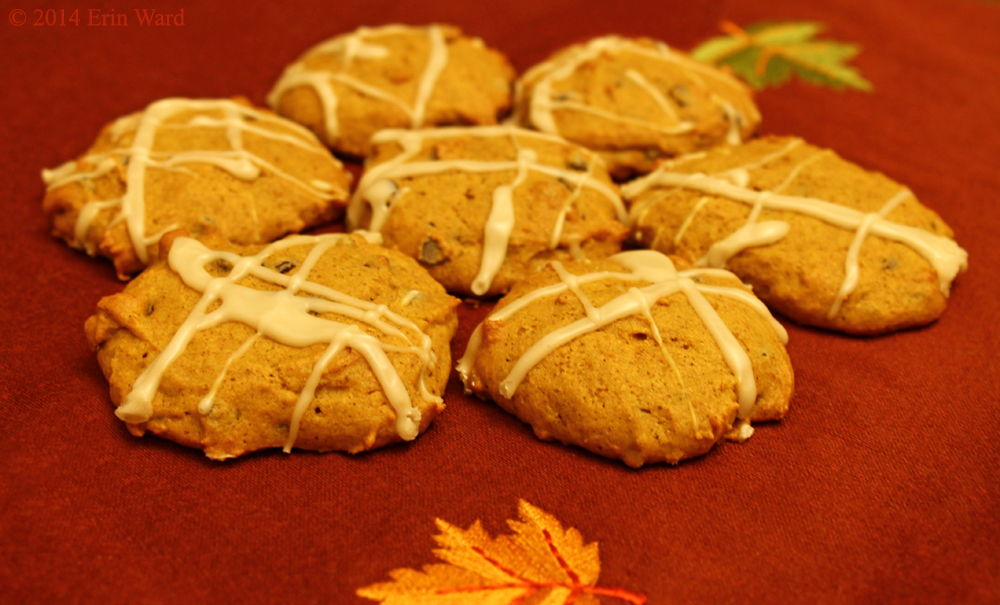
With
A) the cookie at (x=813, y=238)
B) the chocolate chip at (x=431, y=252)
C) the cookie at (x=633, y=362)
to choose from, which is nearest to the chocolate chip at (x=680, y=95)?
the cookie at (x=813, y=238)

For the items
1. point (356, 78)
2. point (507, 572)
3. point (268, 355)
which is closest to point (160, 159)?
point (356, 78)

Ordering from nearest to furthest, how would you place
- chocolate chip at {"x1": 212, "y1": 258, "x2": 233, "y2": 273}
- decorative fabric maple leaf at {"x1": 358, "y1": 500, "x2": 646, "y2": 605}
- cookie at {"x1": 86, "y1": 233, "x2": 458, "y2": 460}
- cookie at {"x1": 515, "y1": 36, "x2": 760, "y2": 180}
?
decorative fabric maple leaf at {"x1": 358, "y1": 500, "x2": 646, "y2": 605}
cookie at {"x1": 86, "y1": 233, "x2": 458, "y2": 460}
chocolate chip at {"x1": 212, "y1": 258, "x2": 233, "y2": 273}
cookie at {"x1": 515, "y1": 36, "x2": 760, "y2": 180}

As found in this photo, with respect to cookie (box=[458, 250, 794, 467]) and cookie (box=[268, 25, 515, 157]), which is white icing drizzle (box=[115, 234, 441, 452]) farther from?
cookie (box=[268, 25, 515, 157])

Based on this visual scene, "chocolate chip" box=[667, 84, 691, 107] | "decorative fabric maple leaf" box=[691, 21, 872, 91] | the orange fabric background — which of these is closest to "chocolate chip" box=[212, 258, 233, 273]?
the orange fabric background

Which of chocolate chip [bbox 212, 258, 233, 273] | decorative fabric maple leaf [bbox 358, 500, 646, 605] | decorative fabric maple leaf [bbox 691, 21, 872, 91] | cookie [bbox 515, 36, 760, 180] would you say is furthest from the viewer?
decorative fabric maple leaf [bbox 691, 21, 872, 91]

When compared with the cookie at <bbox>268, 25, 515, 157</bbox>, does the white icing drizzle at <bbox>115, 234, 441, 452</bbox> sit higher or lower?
lower

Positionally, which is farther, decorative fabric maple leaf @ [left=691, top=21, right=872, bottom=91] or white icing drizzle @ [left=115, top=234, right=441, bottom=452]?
decorative fabric maple leaf @ [left=691, top=21, right=872, bottom=91]

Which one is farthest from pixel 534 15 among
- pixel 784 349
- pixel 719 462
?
pixel 719 462

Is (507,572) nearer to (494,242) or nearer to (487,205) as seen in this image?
(494,242)
